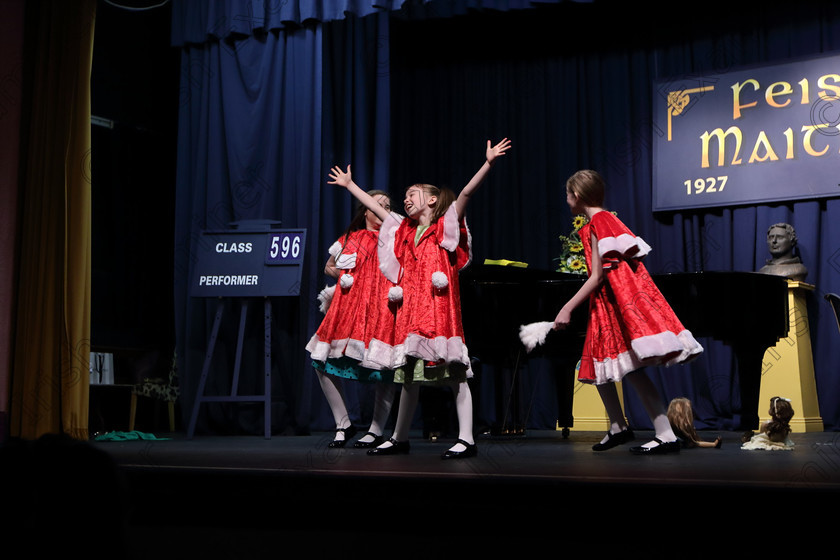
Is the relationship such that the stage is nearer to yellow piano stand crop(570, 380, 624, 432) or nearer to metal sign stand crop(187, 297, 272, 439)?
metal sign stand crop(187, 297, 272, 439)

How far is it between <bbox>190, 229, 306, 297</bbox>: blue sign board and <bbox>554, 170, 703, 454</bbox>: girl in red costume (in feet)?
7.58

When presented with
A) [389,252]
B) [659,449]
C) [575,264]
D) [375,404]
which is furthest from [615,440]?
[575,264]

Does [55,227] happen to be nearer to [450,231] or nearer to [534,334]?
[450,231]

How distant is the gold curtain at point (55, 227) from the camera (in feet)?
17.5

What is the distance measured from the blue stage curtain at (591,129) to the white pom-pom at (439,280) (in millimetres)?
3285

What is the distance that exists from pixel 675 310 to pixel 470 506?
8.22 feet

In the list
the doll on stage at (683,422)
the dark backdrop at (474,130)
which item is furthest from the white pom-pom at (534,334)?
the dark backdrop at (474,130)

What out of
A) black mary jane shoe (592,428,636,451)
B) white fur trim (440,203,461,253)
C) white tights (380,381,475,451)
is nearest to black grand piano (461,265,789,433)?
black mary jane shoe (592,428,636,451)

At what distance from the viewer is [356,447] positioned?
4.44 meters

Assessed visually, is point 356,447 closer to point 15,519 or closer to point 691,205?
point 15,519

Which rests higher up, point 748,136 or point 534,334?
point 748,136

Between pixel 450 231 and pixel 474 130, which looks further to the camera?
pixel 474 130

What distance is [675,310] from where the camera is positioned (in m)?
4.65

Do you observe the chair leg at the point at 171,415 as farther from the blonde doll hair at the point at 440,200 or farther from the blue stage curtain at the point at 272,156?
the blonde doll hair at the point at 440,200
